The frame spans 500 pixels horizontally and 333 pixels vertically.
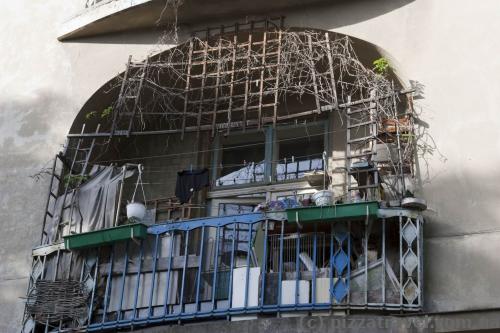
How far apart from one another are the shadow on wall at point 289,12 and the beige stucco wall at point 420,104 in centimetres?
2

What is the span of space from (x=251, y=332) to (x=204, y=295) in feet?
3.88

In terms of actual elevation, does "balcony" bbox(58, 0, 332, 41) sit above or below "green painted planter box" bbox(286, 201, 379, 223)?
above

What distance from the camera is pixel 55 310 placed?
12242mm

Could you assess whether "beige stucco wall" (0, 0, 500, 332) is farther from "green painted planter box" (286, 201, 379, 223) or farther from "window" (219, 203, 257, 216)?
→ "window" (219, 203, 257, 216)

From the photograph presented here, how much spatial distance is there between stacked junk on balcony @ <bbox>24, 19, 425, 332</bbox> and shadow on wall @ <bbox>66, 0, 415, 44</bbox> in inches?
8.3

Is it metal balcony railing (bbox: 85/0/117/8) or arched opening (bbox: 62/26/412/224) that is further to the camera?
metal balcony railing (bbox: 85/0/117/8)

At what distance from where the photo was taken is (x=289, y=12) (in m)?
13.5

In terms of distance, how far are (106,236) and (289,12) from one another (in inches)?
174

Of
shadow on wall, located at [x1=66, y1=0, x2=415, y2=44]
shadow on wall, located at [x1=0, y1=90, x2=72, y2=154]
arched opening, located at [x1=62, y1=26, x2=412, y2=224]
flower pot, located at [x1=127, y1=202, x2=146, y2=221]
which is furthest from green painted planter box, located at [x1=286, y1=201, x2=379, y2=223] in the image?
shadow on wall, located at [x1=0, y1=90, x2=72, y2=154]

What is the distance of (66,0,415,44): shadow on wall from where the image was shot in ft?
42.3

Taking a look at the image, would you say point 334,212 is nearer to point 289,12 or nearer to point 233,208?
point 233,208

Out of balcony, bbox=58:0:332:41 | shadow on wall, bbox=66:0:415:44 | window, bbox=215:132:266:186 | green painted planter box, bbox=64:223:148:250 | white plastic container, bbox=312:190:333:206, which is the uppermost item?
balcony, bbox=58:0:332:41

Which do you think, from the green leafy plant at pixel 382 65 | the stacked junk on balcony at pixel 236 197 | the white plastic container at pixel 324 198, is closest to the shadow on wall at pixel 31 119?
the stacked junk on balcony at pixel 236 197

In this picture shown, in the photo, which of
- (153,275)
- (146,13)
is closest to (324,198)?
(153,275)
